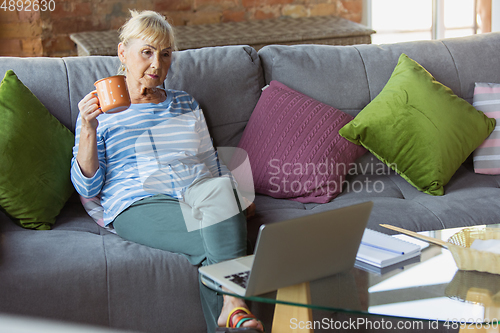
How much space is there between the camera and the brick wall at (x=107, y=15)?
10.7 feet

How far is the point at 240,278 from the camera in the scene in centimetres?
99

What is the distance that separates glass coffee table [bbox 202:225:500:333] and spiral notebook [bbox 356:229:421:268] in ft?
0.06

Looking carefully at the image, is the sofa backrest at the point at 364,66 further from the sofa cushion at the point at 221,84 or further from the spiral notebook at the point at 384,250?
the spiral notebook at the point at 384,250

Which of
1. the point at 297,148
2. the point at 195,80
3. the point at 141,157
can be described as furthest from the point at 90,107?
the point at 297,148

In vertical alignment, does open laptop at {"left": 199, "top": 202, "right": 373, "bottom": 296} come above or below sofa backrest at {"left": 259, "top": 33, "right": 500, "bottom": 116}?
below

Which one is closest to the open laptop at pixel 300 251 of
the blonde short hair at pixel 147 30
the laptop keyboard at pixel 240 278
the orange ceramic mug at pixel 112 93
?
the laptop keyboard at pixel 240 278

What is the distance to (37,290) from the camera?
125 cm

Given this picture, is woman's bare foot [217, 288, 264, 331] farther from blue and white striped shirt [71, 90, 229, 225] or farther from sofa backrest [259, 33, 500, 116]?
sofa backrest [259, 33, 500, 116]

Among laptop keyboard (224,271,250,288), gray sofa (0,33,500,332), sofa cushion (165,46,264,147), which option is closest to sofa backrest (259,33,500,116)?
gray sofa (0,33,500,332)

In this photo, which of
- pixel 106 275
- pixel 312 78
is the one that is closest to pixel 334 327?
pixel 106 275

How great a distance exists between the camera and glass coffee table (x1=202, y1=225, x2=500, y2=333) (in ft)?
2.99

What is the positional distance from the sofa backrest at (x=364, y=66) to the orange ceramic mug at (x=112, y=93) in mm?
846

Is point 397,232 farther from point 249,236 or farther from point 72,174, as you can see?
point 72,174

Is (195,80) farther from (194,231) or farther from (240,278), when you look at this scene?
(240,278)
